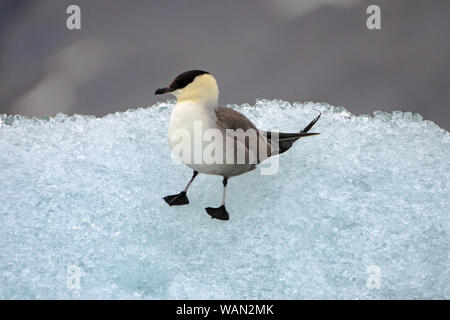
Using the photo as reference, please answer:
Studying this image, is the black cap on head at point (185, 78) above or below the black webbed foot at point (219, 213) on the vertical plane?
above

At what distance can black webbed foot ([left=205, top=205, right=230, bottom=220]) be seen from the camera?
1307mm

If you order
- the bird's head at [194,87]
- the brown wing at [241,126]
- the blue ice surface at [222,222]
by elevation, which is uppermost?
the bird's head at [194,87]

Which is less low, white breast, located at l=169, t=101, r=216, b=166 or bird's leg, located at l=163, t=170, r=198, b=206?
white breast, located at l=169, t=101, r=216, b=166

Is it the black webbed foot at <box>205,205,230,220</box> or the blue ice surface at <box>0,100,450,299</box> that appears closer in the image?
the blue ice surface at <box>0,100,450,299</box>

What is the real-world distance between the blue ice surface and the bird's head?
296 mm

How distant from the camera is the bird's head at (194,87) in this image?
123cm

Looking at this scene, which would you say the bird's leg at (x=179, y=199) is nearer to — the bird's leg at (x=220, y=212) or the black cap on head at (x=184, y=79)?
the bird's leg at (x=220, y=212)

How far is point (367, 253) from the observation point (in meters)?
1.25

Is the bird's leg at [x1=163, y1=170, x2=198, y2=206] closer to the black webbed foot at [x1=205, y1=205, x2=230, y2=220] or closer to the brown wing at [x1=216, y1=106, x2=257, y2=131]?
the black webbed foot at [x1=205, y1=205, x2=230, y2=220]

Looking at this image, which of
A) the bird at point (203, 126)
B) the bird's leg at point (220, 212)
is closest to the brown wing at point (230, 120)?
the bird at point (203, 126)

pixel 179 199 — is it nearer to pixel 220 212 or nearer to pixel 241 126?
pixel 220 212

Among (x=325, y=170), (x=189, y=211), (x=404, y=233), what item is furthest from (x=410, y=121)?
(x=189, y=211)

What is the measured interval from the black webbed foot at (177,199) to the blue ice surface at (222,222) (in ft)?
0.05

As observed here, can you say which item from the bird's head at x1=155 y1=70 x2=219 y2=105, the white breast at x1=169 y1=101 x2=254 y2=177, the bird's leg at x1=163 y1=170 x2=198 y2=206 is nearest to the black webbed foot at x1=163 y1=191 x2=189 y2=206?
the bird's leg at x1=163 y1=170 x2=198 y2=206
